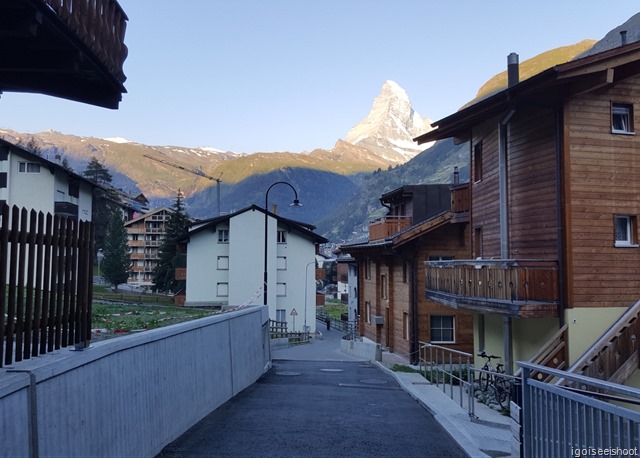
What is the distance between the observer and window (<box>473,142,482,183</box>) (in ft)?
75.8

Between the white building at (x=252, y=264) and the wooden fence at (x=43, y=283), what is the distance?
47669mm

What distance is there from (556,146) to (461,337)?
1618cm

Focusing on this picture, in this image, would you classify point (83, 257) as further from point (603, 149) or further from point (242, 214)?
point (242, 214)

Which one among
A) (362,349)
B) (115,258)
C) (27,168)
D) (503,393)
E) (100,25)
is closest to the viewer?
(100,25)

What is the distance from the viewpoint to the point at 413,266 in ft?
105

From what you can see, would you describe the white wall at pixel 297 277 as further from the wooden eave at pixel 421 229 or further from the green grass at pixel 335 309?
the green grass at pixel 335 309

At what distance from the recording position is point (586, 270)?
55.0 feet

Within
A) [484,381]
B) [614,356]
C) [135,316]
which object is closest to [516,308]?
[614,356]

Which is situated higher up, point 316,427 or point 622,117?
point 622,117

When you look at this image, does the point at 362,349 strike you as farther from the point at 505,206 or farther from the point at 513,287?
the point at 513,287

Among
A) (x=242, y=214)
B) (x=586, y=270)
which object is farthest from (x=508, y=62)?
(x=242, y=214)

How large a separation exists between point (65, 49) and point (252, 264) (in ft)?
160

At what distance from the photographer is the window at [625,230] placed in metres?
Answer: 17.1

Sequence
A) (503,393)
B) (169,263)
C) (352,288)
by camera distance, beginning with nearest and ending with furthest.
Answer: (503,393) < (169,263) < (352,288)
